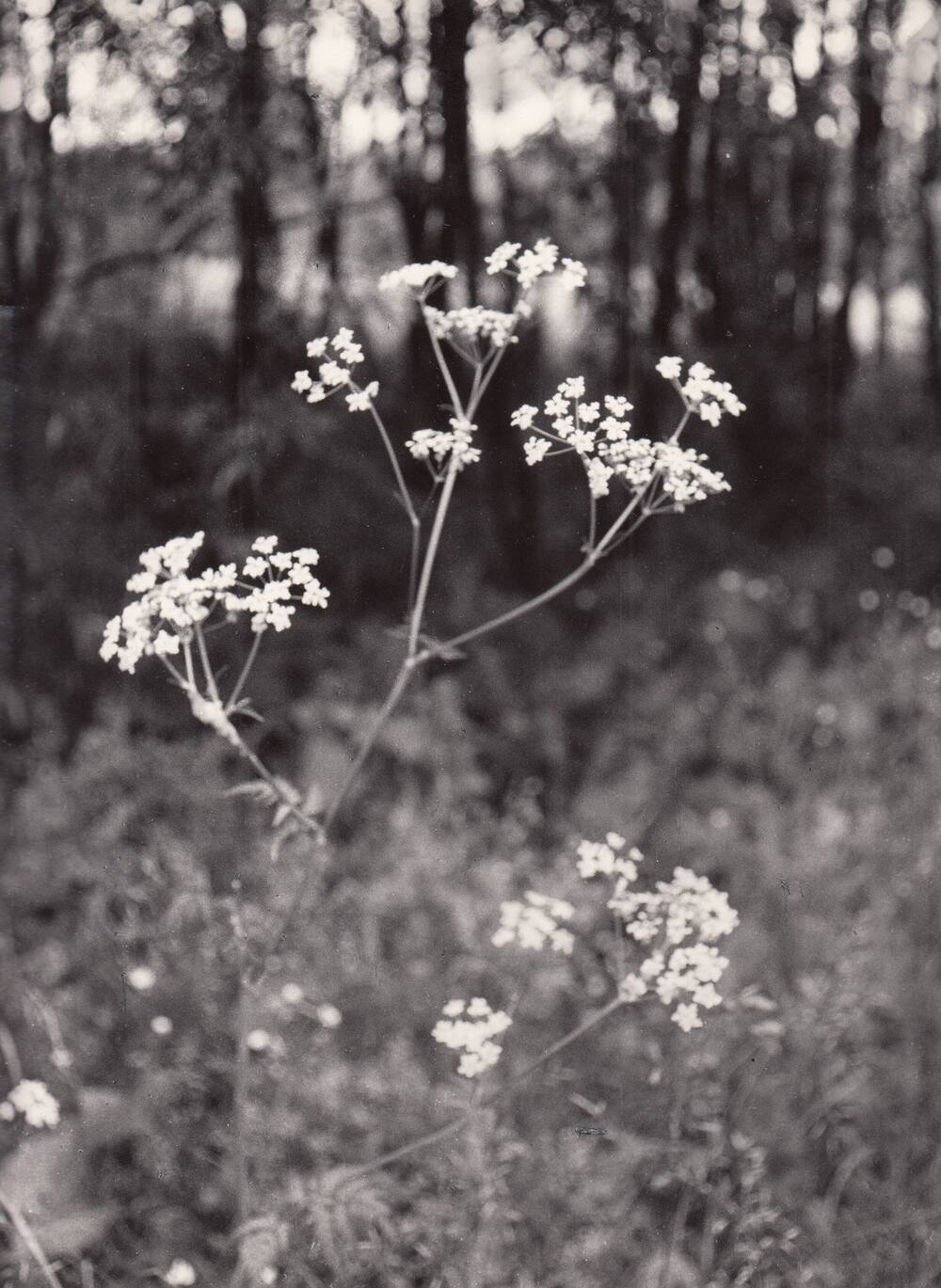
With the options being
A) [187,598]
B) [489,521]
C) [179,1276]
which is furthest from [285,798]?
[489,521]

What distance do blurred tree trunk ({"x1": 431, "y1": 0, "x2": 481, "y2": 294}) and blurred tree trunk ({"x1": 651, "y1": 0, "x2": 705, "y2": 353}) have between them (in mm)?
595

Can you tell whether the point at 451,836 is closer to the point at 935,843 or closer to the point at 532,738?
the point at 532,738

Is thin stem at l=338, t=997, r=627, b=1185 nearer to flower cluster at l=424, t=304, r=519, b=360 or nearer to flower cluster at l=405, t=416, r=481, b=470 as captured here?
flower cluster at l=405, t=416, r=481, b=470

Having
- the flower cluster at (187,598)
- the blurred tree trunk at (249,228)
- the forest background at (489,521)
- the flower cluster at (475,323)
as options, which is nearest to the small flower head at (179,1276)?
the forest background at (489,521)

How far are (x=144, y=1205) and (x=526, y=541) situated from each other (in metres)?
2.04

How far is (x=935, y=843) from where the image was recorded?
3.38 m

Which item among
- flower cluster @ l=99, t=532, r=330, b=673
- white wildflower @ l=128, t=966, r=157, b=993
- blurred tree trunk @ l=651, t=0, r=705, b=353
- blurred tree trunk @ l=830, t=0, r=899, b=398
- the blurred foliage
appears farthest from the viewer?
blurred tree trunk @ l=830, t=0, r=899, b=398

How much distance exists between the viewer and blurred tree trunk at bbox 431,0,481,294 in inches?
135

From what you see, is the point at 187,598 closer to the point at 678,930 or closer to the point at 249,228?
the point at 678,930

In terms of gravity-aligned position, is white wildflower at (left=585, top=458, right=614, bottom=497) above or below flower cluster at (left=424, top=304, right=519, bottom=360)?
below

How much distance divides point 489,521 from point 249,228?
103 cm

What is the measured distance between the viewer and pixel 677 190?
12.7 feet

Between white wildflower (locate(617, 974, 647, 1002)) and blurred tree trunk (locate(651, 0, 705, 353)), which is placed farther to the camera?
blurred tree trunk (locate(651, 0, 705, 353))

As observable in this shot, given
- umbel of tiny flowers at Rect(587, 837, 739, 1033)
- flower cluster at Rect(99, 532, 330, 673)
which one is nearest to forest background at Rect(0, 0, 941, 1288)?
umbel of tiny flowers at Rect(587, 837, 739, 1033)
